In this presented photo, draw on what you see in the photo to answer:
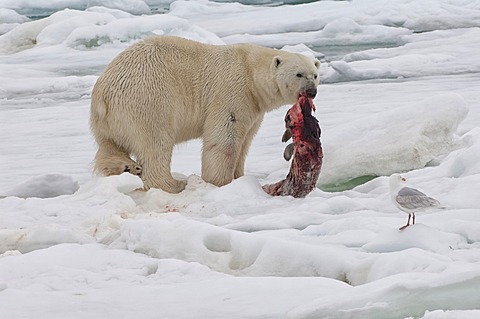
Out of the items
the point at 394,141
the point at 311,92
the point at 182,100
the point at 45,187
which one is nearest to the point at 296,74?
the point at 311,92

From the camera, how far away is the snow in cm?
251

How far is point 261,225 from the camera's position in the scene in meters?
3.87

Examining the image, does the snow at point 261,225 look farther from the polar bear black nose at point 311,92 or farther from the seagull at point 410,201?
the polar bear black nose at point 311,92

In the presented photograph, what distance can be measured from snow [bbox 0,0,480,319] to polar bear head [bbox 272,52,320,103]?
65 cm

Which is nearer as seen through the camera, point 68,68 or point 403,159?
point 403,159

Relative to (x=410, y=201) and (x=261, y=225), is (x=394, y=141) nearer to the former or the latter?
(x=261, y=225)

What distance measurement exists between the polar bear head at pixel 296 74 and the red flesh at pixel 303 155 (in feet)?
0.86

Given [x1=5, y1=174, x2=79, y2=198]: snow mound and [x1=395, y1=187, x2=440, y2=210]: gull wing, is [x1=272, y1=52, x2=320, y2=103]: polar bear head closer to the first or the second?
[x1=5, y1=174, x2=79, y2=198]: snow mound

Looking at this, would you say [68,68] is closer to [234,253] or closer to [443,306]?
[234,253]

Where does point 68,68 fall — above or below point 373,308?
below

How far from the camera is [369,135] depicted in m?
5.69

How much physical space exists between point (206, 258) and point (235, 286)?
0.55 meters

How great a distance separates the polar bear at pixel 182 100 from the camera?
16.2 feet

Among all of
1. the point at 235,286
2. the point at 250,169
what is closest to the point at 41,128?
the point at 250,169
